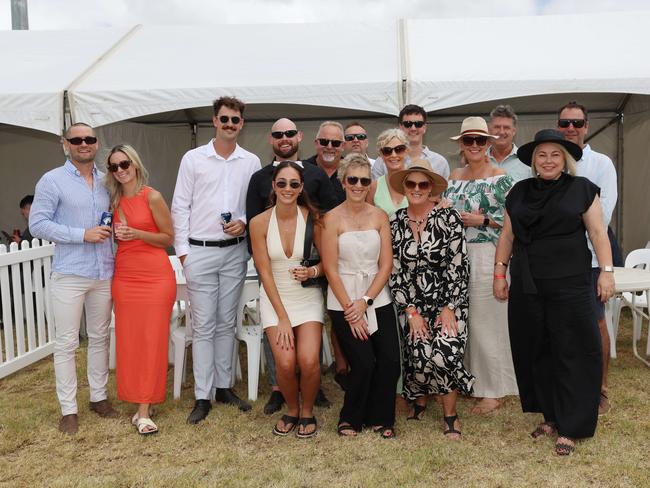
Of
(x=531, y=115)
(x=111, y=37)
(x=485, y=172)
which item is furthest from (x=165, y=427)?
(x=531, y=115)

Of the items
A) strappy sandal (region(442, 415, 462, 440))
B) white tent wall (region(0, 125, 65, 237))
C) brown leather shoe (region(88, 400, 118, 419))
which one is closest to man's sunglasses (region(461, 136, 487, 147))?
strappy sandal (region(442, 415, 462, 440))

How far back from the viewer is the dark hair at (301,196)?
141 inches

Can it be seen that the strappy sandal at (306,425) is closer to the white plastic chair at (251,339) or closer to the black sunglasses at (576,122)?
the white plastic chair at (251,339)

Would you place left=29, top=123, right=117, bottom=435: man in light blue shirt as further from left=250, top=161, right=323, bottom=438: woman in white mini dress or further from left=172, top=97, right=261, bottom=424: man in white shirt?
left=250, top=161, right=323, bottom=438: woman in white mini dress

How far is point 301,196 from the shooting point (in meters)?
3.73

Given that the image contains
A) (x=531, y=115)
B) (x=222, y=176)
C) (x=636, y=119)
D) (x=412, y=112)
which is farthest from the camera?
(x=531, y=115)

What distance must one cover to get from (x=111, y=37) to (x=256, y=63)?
9.40 feet

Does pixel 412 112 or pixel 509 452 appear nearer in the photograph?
pixel 509 452

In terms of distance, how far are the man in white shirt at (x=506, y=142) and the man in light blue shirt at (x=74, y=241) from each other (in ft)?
8.69

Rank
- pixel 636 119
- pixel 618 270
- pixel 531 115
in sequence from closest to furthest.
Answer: pixel 618 270, pixel 636 119, pixel 531 115

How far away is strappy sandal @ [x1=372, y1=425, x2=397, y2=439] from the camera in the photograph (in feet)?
11.8

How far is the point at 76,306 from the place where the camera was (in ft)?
12.1

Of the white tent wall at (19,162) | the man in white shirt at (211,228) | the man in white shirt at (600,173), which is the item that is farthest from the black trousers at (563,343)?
the white tent wall at (19,162)

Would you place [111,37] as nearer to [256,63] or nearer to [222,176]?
[256,63]
